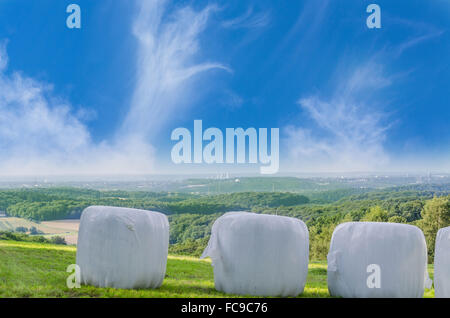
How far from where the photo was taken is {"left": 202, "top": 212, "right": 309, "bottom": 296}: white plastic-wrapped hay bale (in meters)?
5.08

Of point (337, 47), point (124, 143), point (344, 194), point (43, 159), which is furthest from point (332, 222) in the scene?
point (43, 159)

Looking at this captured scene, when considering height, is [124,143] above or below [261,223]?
above

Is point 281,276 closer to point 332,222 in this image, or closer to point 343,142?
point 332,222

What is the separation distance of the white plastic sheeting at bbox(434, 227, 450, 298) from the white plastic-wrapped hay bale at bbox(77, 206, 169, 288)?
3.11 meters

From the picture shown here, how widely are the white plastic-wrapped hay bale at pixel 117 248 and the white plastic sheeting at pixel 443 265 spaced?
3113 millimetres

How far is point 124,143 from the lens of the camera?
20.0 m

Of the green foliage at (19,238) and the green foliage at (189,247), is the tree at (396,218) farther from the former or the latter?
the green foliage at (19,238)

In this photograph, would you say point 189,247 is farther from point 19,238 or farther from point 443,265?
point 443,265

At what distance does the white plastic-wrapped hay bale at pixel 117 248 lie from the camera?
5.19 m

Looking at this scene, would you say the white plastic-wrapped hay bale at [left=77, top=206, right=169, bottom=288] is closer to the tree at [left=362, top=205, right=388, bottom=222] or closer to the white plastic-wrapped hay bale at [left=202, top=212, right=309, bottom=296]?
the white plastic-wrapped hay bale at [left=202, top=212, right=309, bottom=296]
